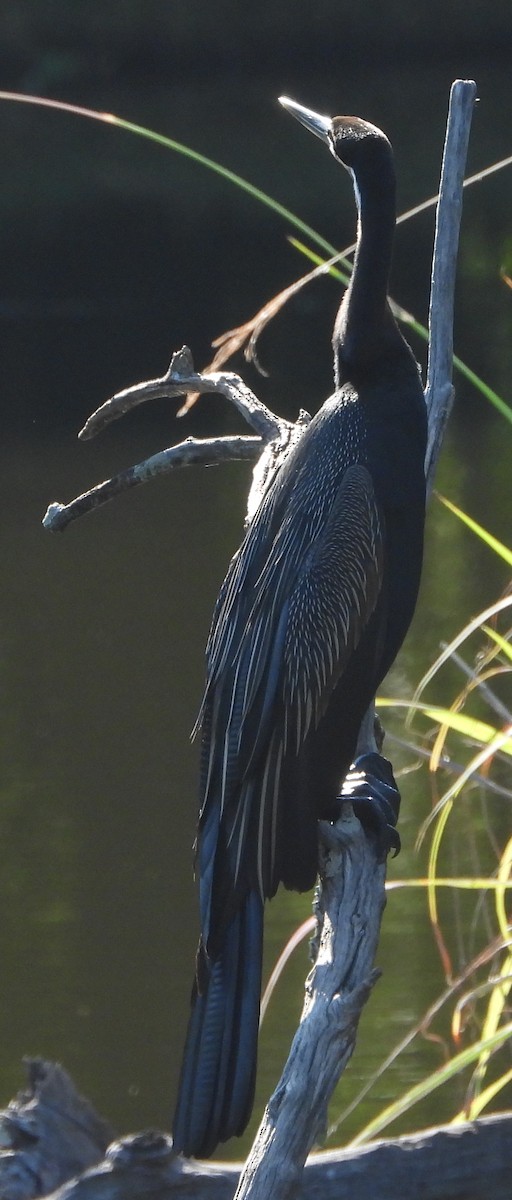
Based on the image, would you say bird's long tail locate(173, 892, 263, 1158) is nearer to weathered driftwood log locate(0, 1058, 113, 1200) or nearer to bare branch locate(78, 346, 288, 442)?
weathered driftwood log locate(0, 1058, 113, 1200)

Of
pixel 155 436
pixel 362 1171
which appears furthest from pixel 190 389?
pixel 155 436

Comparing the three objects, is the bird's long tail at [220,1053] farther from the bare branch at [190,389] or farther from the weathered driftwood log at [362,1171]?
the bare branch at [190,389]

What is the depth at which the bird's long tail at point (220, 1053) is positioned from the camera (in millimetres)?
2270

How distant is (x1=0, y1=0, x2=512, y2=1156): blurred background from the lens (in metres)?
5.29

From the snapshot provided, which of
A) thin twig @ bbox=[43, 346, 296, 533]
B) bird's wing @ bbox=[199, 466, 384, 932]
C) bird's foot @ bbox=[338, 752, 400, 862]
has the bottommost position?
bird's foot @ bbox=[338, 752, 400, 862]

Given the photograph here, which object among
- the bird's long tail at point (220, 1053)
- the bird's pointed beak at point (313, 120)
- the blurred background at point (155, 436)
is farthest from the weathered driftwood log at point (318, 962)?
the blurred background at point (155, 436)

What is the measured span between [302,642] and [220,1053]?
679 mm

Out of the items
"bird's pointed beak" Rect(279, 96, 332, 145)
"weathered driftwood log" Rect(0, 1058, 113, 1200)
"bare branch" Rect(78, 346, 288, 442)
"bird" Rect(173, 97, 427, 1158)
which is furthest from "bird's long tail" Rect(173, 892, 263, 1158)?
"bird's pointed beak" Rect(279, 96, 332, 145)

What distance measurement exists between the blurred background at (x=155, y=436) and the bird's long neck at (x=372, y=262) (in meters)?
0.40

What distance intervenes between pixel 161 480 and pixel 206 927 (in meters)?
7.61

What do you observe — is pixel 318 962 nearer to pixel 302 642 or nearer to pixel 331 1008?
pixel 331 1008

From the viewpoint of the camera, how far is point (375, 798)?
109 inches

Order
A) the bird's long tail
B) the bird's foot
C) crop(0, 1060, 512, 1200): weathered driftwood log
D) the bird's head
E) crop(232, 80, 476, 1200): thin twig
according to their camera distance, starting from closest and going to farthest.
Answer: crop(232, 80, 476, 1200): thin twig → the bird's long tail → crop(0, 1060, 512, 1200): weathered driftwood log → the bird's foot → the bird's head

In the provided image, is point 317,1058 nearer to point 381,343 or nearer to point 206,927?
point 206,927
